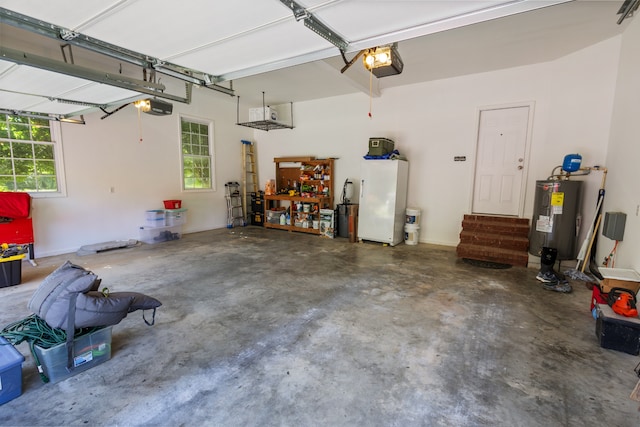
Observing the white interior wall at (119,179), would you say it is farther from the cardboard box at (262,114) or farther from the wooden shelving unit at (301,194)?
the wooden shelving unit at (301,194)

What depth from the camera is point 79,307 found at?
190 centimetres

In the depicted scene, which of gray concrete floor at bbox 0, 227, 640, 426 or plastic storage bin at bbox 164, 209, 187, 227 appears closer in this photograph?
gray concrete floor at bbox 0, 227, 640, 426

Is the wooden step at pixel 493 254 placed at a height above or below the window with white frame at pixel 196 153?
below

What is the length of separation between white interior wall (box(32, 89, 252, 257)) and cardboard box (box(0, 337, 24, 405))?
13.3ft

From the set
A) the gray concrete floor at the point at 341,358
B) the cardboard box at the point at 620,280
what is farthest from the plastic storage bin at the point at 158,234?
the cardboard box at the point at 620,280

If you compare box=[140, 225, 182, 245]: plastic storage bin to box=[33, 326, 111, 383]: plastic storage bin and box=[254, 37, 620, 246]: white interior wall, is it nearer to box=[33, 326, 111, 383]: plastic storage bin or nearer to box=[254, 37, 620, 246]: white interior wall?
box=[254, 37, 620, 246]: white interior wall

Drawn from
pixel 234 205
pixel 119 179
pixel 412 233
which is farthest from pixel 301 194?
pixel 119 179

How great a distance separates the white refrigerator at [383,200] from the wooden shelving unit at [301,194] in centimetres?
128

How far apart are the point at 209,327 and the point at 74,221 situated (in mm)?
4235

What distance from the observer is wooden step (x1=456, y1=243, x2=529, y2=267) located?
4598 millimetres

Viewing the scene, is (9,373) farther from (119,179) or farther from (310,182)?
Result: (310,182)

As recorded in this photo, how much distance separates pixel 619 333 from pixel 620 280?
821 mm

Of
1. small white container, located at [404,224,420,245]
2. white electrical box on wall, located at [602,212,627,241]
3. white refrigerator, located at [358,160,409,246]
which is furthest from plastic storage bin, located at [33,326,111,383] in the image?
white electrical box on wall, located at [602,212,627,241]

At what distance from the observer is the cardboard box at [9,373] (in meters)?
1.70
